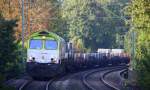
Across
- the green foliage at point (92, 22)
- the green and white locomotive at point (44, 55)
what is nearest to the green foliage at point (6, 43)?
the green and white locomotive at point (44, 55)

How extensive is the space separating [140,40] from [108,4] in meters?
70.6

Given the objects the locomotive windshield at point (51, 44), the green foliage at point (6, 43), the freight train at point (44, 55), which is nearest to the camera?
the green foliage at point (6, 43)

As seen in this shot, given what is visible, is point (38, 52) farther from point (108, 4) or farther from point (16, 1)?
point (108, 4)

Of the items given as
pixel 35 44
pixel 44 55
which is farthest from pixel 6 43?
pixel 35 44

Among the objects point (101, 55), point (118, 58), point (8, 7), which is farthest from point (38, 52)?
point (118, 58)

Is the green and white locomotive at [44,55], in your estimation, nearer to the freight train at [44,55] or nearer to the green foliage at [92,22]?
the freight train at [44,55]

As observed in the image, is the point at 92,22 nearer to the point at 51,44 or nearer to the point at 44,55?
the point at 51,44

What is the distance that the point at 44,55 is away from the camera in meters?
35.3

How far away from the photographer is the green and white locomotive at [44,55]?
3478cm

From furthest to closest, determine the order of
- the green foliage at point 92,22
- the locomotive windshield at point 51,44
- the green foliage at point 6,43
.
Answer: the green foliage at point 92,22
the locomotive windshield at point 51,44
the green foliage at point 6,43

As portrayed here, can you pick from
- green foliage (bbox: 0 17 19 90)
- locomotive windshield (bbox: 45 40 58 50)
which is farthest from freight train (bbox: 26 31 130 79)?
green foliage (bbox: 0 17 19 90)

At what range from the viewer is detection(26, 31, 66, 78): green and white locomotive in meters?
34.8

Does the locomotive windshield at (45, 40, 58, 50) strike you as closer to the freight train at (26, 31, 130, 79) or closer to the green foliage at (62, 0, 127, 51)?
the freight train at (26, 31, 130, 79)

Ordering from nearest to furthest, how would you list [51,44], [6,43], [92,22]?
[6,43], [51,44], [92,22]
